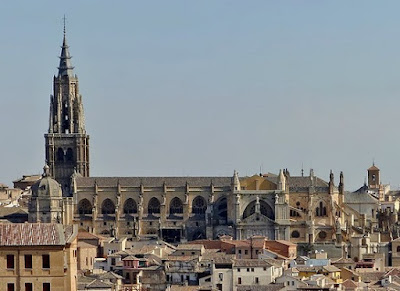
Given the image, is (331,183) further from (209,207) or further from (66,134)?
(66,134)

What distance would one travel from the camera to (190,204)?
133375 mm

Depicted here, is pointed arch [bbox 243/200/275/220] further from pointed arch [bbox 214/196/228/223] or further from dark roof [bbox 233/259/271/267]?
dark roof [bbox 233/259/271/267]

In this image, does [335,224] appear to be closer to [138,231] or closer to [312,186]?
[312,186]

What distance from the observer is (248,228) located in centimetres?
12838

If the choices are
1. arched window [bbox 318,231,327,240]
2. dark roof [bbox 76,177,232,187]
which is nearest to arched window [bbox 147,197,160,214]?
dark roof [bbox 76,177,232,187]

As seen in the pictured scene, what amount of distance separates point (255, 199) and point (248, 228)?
11.9 ft

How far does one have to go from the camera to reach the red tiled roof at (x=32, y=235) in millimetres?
32500

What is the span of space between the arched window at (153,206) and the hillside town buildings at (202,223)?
0.29ft

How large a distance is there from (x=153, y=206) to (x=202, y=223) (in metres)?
5.56

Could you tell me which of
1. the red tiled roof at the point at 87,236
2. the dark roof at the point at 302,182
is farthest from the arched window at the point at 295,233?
the red tiled roof at the point at 87,236

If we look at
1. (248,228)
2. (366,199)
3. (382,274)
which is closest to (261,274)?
(382,274)

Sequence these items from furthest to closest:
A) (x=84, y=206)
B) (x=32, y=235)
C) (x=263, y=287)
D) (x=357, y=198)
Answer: (x=357, y=198) → (x=84, y=206) → (x=263, y=287) → (x=32, y=235)

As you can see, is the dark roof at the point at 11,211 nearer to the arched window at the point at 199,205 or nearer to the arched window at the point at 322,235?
the arched window at the point at 199,205

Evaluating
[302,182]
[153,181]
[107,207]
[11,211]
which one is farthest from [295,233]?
[11,211]
